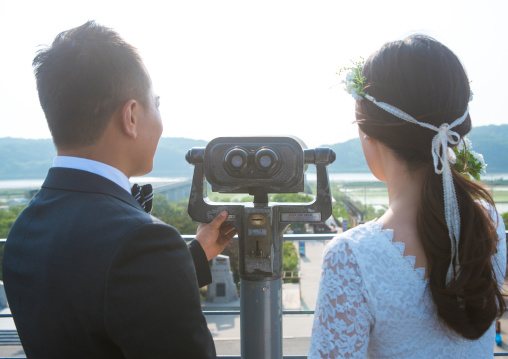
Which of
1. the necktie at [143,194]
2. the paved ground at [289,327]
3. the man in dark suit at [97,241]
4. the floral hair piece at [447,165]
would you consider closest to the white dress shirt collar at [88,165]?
the man in dark suit at [97,241]

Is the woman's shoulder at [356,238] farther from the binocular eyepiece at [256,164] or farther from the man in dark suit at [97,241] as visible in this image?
the binocular eyepiece at [256,164]

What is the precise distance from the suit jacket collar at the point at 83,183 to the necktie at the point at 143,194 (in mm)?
214

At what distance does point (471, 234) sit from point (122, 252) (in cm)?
74

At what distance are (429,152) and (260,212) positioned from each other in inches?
25.7

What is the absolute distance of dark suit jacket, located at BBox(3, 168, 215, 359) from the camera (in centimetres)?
84

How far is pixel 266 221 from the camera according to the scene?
151cm

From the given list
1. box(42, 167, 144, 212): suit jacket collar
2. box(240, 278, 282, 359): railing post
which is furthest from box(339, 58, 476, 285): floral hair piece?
box(240, 278, 282, 359): railing post

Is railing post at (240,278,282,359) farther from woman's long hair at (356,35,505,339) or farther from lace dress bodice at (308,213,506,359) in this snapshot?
A: woman's long hair at (356,35,505,339)

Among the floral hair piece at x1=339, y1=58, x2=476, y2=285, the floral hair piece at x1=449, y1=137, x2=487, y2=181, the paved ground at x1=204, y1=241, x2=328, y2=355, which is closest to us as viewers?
the floral hair piece at x1=339, y1=58, x2=476, y2=285

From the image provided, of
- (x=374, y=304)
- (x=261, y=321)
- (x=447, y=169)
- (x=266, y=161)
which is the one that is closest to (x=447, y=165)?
(x=447, y=169)

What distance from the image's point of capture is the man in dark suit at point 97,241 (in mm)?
843

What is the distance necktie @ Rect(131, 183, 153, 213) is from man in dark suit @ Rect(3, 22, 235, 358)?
0.41 ft

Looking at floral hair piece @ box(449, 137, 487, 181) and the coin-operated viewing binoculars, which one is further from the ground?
floral hair piece @ box(449, 137, 487, 181)

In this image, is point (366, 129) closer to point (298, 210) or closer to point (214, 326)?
point (298, 210)
